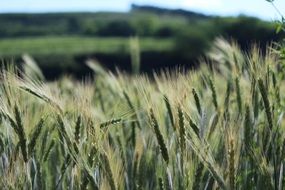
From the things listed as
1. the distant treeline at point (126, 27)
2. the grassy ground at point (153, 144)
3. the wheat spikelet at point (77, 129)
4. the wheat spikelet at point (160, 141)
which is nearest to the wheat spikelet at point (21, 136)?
the grassy ground at point (153, 144)

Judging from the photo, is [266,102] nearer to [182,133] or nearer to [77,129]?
[182,133]

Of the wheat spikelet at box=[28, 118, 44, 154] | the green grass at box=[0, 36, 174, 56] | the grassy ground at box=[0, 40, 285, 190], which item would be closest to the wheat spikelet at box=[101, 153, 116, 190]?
the grassy ground at box=[0, 40, 285, 190]

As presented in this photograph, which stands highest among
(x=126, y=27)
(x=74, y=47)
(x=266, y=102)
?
(x=266, y=102)

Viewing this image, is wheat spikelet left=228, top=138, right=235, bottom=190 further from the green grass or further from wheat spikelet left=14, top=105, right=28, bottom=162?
the green grass

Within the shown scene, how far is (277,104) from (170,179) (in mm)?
801

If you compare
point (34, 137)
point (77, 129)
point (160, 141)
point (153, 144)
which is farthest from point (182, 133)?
point (153, 144)

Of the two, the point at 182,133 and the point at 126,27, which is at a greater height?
the point at 182,133

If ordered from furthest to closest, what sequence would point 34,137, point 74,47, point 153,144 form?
point 74,47, point 153,144, point 34,137

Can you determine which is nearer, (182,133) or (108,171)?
(108,171)

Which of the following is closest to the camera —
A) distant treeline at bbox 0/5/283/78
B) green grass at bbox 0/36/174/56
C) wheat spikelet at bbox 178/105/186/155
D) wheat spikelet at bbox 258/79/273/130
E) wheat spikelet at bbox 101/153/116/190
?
wheat spikelet at bbox 101/153/116/190

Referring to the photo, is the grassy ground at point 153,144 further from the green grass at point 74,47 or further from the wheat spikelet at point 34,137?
the green grass at point 74,47

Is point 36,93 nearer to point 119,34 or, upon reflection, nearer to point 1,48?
point 1,48

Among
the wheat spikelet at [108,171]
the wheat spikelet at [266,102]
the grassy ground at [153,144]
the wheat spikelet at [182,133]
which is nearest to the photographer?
the wheat spikelet at [108,171]

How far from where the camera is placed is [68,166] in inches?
113
